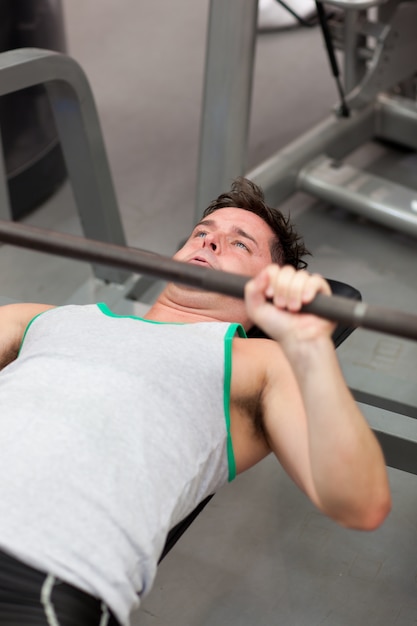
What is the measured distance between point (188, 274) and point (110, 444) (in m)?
0.31

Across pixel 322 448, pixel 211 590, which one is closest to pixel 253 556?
pixel 211 590

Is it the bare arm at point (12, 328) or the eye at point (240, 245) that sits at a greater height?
the eye at point (240, 245)

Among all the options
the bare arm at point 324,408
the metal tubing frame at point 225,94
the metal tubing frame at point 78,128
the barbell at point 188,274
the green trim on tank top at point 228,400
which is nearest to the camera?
the barbell at point 188,274

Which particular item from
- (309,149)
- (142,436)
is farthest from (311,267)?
(142,436)

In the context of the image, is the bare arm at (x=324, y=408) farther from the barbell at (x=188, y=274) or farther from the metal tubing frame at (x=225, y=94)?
the metal tubing frame at (x=225, y=94)

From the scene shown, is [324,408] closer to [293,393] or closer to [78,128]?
[293,393]

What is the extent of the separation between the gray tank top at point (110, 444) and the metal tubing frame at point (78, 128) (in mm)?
875

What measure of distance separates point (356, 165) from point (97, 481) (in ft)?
8.17

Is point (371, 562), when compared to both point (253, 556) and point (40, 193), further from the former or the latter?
point (40, 193)

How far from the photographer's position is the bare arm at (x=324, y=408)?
1295 millimetres

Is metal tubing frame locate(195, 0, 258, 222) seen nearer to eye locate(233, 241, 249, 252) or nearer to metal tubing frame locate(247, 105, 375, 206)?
metal tubing frame locate(247, 105, 375, 206)

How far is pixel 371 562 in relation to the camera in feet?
6.50

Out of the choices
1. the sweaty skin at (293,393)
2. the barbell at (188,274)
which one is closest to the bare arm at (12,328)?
the sweaty skin at (293,393)

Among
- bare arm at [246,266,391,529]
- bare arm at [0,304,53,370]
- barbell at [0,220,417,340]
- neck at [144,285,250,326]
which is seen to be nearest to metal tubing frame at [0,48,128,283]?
bare arm at [0,304,53,370]
